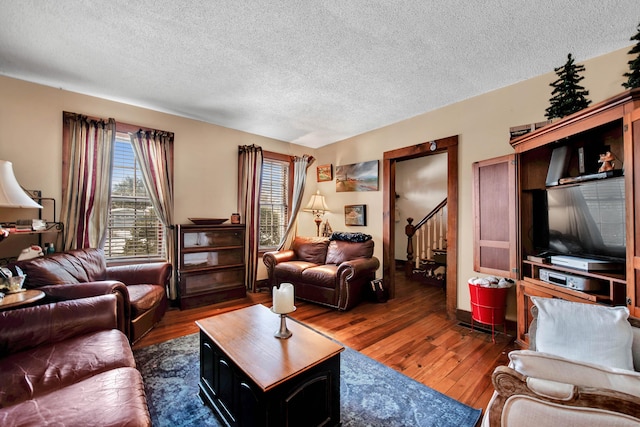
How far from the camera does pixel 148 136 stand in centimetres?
333

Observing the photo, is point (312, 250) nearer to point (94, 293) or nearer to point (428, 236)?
point (428, 236)

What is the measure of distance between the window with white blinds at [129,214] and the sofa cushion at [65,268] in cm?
33

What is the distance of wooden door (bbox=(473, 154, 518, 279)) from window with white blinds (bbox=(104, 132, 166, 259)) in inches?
157

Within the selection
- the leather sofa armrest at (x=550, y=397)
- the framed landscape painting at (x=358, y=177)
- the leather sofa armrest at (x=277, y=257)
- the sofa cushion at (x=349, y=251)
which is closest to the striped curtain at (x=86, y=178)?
the leather sofa armrest at (x=277, y=257)

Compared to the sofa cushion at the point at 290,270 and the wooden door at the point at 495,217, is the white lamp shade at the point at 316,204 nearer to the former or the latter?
the sofa cushion at the point at 290,270

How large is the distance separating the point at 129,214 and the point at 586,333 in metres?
4.38

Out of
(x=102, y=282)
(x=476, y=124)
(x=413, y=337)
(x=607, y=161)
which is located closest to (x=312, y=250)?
(x=413, y=337)

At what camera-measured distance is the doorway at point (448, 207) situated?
3.14 meters

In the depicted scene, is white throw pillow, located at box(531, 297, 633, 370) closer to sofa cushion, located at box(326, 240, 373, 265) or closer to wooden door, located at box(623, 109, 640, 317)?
wooden door, located at box(623, 109, 640, 317)

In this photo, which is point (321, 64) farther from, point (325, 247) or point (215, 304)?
point (215, 304)

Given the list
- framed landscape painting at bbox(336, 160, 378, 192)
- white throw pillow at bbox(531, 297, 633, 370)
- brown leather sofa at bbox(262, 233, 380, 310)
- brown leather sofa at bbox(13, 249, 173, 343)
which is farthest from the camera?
framed landscape painting at bbox(336, 160, 378, 192)

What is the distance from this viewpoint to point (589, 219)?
6.22 feet

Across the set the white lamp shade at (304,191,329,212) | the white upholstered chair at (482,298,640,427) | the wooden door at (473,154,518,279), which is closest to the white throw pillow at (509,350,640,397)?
the white upholstered chair at (482,298,640,427)

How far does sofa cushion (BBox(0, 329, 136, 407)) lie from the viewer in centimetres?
120
